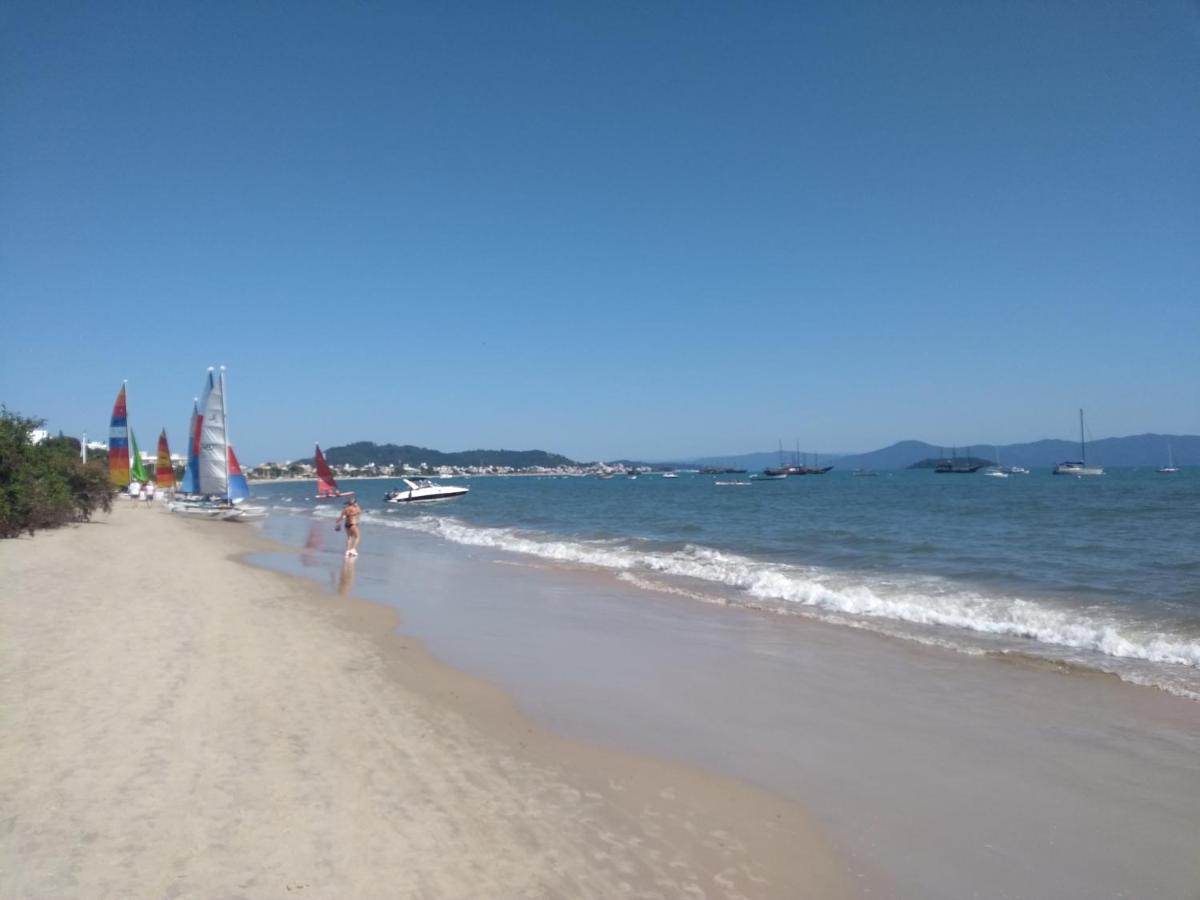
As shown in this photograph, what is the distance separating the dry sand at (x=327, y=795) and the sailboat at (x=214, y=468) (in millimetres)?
26123

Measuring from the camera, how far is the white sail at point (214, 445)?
32.0 meters

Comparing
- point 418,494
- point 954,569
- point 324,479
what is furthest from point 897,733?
point 418,494

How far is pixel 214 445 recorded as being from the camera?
3388 centimetres

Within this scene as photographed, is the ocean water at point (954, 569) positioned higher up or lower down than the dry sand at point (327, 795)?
lower down

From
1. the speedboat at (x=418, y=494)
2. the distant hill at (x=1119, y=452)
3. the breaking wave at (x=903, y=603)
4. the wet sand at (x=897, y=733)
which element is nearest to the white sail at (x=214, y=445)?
the breaking wave at (x=903, y=603)

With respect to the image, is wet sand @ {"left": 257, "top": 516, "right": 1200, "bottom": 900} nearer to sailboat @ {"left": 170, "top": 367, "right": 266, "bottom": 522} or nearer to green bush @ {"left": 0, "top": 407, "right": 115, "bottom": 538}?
green bush @ {"left": 0, "top": 407, "right": 115, "bottom": 538}

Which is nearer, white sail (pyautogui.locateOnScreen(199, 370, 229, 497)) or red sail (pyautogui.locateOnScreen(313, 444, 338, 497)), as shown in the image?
white sail (pyautogui.locateOnScreen(199, 370, 229, 497))

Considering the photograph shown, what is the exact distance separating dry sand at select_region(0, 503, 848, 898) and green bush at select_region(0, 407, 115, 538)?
45.9 ft

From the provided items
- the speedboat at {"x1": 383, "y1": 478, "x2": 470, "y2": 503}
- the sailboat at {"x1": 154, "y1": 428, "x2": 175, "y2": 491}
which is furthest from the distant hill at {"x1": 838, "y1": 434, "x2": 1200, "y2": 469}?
the sailboat at {"x1": 154, "y1": 428, "x2": 175, "y2": 491}

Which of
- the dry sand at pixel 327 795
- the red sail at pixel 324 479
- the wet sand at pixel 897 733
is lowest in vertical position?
the wet sand at pixel 897 733

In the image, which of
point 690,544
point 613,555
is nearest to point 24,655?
point 613,555

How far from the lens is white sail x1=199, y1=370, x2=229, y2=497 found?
3200 cm

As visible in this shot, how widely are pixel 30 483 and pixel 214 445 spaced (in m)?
13.2

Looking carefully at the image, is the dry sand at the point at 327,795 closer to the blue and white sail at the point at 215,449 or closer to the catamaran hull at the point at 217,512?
the blue and white sail at the point at 215,449
